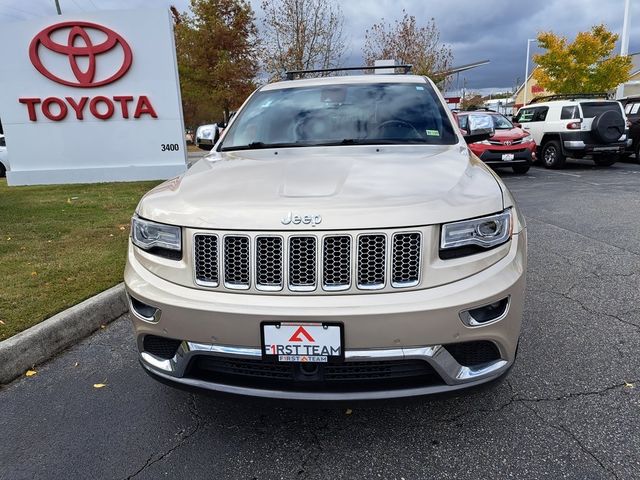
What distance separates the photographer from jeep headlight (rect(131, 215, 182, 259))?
2.14m

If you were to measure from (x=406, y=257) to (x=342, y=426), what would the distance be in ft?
3.40

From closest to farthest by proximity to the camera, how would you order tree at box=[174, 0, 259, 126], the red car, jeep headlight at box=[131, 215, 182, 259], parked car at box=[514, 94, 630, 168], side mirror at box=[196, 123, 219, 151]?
1. jeep headlight at box=[131, 215, 182, 259]
2. side mirror at box=[196, 123, 219, 151]
3. the red car
4. parked car at box=[514, 94, 630, 168]
5. tree at box=[174, 0, 259, 126]

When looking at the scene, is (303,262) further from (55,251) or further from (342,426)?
(55,251)

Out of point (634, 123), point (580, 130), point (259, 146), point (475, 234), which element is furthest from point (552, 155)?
point (475, 234)

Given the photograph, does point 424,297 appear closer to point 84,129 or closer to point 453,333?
point 453,333

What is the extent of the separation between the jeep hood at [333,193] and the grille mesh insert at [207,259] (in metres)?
0.06

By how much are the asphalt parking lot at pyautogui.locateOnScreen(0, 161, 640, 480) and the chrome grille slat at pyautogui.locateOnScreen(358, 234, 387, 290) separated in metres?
0.53

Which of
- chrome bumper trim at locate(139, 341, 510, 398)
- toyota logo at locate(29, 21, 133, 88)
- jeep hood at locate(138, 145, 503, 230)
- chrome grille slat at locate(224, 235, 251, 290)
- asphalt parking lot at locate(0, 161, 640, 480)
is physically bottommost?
asphalt parking lot at locate(0, 161, 640, 480)

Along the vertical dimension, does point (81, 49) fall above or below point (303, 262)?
above

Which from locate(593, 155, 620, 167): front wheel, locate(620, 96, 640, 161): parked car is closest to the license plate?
locate(593, 155, 620, 167): front wheel

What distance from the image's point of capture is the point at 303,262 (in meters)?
1.98

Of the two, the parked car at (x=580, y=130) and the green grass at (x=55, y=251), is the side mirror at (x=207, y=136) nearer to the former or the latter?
the green grass at (x=55, y=251)

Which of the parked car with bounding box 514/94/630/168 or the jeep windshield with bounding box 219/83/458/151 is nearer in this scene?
the jeep windshield with bounding box 219/83/458/151

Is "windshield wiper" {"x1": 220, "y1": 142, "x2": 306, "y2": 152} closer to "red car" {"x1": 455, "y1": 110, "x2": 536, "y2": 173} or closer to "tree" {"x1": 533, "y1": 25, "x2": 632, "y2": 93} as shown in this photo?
"red car" {"x1": 455, "y1": 110, "x2": 536, "y2": 173}
